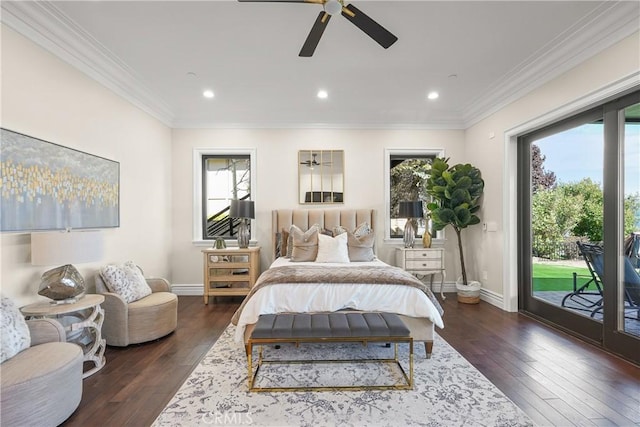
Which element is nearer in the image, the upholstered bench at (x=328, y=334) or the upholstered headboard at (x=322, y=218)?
the upholstered bench at (x=328, y=334)

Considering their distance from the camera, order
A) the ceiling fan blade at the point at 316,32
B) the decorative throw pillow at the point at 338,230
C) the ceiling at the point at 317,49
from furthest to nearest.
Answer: the decorative throw pillow at the point at 338,230, the ceiling at the point at 317,49, the ceiling fan blade at the point at 316,32

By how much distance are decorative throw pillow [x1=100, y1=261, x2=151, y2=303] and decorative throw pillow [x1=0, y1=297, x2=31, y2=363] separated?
1.00 m

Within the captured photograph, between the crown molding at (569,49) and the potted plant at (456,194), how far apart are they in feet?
3.35

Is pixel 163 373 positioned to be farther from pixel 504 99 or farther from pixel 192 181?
pixel 504 99

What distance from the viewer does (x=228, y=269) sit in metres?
4.67

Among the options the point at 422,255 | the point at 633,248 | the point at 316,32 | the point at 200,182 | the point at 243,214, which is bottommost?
the point at 422,255

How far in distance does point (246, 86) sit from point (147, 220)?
2344 mm

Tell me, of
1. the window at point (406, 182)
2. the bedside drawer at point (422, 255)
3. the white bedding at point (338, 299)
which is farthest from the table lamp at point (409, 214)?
the white bedding at point (338, 299)

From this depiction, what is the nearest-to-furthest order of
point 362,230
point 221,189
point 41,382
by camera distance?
point 41,382
point 362,230
point 221,189

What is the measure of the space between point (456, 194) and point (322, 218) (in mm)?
2089

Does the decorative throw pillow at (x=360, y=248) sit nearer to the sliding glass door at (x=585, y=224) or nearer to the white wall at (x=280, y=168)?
the white wall at (x=280, y=168)

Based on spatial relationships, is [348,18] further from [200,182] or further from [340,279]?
[200,182]

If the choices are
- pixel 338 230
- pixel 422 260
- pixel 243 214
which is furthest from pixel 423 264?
pixel 243 214

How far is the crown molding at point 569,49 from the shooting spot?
248 cm
